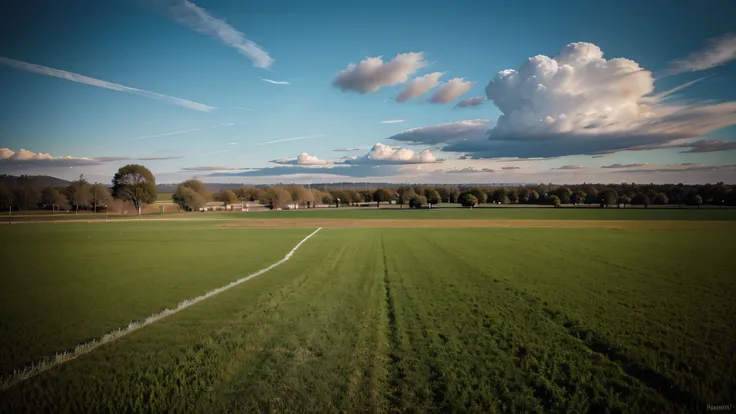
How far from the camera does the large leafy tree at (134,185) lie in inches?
3748

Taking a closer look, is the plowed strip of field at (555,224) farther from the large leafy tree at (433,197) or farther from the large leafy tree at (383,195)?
the large leafy tree at (383,195)

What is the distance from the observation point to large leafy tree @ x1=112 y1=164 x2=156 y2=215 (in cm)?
9519

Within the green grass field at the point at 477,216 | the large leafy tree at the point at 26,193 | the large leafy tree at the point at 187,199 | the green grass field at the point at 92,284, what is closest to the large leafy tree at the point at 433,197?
→ the green grass field at the point at 477,216

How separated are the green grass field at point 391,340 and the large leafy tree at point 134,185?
8899 cm

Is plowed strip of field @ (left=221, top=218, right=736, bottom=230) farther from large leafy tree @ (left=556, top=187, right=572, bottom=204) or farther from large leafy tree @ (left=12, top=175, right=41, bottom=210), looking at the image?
large leafy tree @ (left=556, top=187, right=572, bottom=204)

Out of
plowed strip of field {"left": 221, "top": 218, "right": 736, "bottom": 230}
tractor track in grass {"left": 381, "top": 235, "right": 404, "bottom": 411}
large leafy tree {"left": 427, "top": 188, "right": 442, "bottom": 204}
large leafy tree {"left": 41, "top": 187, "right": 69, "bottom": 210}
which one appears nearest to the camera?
tractor track in grass {"left": 381, "top": 235, "right": 404, "bottom": 411}

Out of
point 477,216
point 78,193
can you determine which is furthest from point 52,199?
point 477,216

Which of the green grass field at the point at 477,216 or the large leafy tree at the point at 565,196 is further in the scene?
the large leafy tree at the point at 565,196

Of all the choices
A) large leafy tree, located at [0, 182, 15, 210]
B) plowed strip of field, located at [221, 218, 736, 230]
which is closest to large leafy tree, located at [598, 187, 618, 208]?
plowed strip of field, located at [221, 218, 736, 230]

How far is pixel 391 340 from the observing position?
896 centimetres

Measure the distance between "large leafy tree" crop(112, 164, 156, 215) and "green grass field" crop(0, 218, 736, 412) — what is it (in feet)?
292

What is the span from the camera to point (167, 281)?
1630cm

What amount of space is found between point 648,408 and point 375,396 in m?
4.52

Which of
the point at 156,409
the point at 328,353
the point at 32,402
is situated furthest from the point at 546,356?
the point at 32,402
